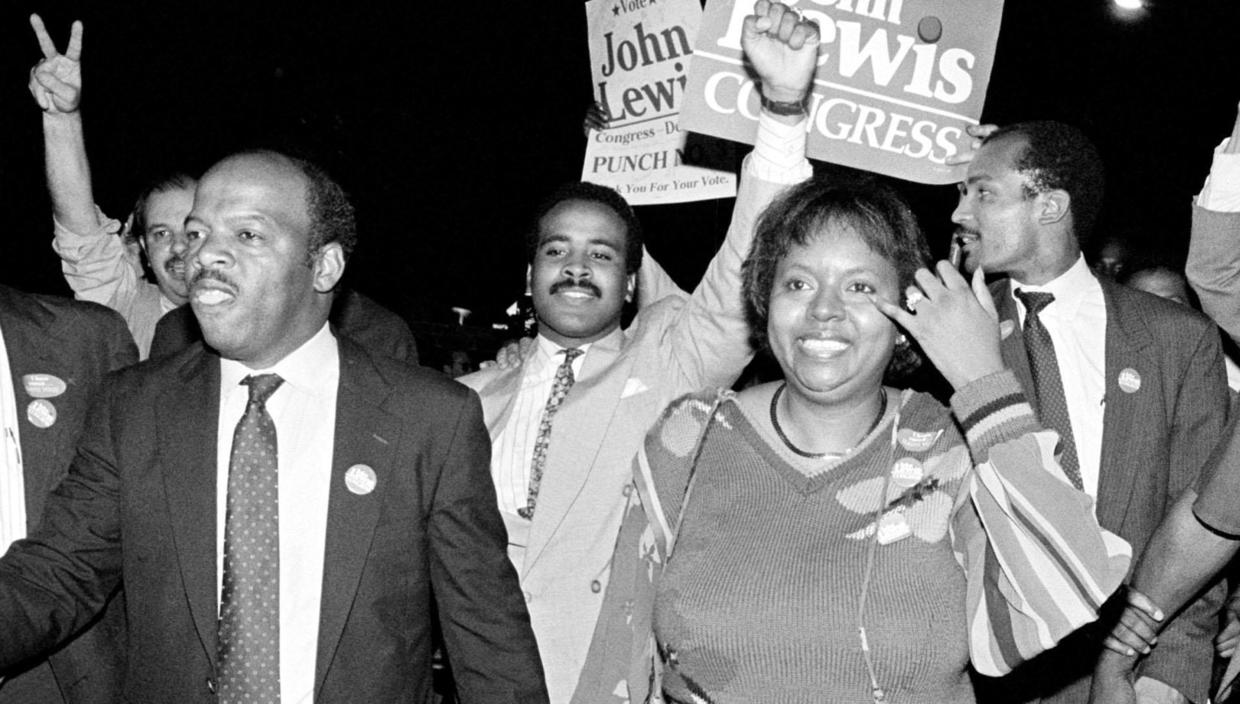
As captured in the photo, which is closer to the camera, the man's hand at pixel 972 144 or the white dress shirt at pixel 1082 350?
the white dress shirt at pixel 1082 350

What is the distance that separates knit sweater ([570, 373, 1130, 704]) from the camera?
2.08 m

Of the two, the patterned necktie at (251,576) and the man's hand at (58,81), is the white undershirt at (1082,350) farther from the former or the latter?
the man's hand at (58,81)

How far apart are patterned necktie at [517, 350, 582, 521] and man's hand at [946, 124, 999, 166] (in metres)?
1.46

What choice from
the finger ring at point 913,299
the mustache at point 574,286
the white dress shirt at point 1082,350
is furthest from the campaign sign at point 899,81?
the finger ring at point 913,299

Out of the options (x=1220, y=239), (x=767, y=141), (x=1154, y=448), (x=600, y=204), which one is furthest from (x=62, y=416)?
(x=1220, y=239)

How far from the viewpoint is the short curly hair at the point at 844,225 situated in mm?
2502

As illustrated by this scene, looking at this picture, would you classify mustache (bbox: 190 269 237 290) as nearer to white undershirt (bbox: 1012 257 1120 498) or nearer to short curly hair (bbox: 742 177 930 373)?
short curly hair (bbox: 742 177 930 373)

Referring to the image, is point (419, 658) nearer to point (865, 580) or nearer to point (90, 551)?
point (90, 551)

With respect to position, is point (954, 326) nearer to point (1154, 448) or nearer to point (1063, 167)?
point (1154, 448)

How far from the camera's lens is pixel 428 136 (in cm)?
1210

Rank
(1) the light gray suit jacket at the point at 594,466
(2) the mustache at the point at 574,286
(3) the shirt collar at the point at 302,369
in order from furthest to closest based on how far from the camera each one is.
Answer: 1. (2) the mustache at the point at 574,286
2. (1) the light gray suit jacket at the point at 594,466
3. (3) the shirt collar at the point at 302,369

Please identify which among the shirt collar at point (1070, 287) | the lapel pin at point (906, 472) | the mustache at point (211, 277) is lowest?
the lapel pin at point (906, 472)

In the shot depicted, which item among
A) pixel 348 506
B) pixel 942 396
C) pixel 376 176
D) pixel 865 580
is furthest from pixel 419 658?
pixel 376 176

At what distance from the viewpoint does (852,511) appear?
233 cm
